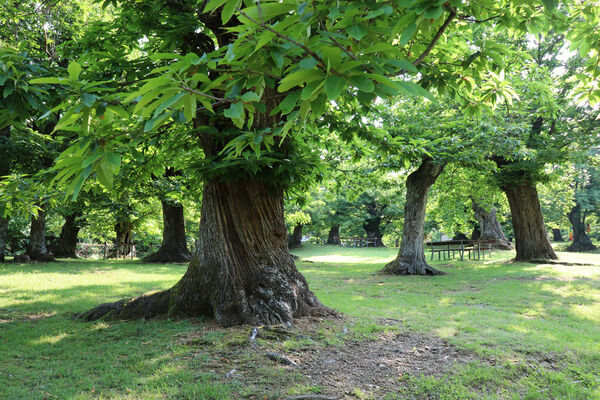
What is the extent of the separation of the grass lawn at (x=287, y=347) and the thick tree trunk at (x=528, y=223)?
7258 mm

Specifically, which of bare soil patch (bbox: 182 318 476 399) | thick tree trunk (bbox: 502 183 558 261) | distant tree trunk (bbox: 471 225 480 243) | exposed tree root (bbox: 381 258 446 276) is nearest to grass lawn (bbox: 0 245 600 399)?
bare soil patch (bbox: 182 318 476 399)

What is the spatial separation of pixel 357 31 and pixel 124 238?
1002 inches

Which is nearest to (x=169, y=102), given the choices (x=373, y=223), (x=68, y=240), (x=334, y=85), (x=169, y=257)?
(x=334, y=85)

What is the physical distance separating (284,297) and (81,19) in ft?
37.2

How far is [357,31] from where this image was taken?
5.49 feet

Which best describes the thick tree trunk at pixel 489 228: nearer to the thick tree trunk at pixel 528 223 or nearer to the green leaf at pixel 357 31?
the thick tree trunk at pixel 528 223

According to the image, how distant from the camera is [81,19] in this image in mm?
11375

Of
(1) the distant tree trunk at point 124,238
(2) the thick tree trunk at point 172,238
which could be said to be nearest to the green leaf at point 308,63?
(2) the thick tree trunk at point 172,238

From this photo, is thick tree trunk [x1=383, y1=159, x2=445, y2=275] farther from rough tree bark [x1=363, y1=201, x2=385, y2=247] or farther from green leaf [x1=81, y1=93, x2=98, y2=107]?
rough tree bark [x1=363, y1=201, x2=385, y2=247]

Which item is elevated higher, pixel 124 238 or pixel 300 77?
pixel 300 77

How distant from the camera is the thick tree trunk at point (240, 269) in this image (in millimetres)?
5234

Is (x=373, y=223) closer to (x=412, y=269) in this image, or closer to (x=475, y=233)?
(x=475, y=233)

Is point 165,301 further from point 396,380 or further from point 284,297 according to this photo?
point 396,380

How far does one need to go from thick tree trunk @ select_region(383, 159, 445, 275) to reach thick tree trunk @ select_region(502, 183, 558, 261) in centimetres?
483
